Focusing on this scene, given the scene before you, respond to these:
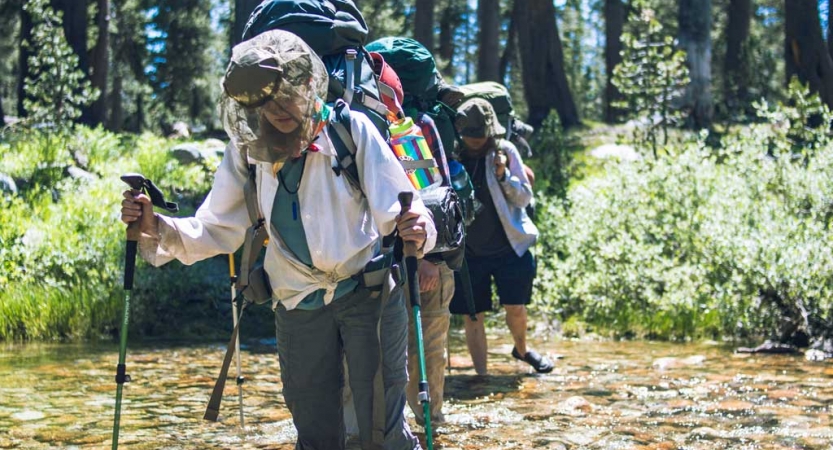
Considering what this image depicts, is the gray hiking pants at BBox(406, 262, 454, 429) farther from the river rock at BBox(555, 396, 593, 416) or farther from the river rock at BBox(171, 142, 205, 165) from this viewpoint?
the river rock at BBox(171, 142, 205, 165)

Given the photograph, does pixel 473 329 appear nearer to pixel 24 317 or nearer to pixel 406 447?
pixel 406 447

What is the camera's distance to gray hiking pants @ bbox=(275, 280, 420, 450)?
4.02 meters

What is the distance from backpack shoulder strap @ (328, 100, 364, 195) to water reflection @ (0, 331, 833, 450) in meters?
2.40

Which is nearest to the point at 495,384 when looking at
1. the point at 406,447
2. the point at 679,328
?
the point at 679,328

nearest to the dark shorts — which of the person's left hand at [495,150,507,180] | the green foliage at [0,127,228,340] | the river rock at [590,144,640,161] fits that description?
the person's left hand at [495,150,507,180]

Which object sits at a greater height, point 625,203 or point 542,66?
point 542,66

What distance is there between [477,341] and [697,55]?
1179 centimetres

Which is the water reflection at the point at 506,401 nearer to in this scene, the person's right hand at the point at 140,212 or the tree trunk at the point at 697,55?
the person's right hand at the point at 140,212

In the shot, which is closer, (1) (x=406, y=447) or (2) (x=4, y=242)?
(1) (x=406, y=447)

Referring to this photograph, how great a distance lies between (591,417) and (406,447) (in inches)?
116

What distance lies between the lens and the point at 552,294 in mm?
11562

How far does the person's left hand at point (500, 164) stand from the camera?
24.4 feet

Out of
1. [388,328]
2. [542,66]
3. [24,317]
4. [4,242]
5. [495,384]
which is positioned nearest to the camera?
[388,328]

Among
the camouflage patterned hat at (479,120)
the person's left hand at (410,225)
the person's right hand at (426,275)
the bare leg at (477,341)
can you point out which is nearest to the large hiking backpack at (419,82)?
the person's right hand at (426,275)
